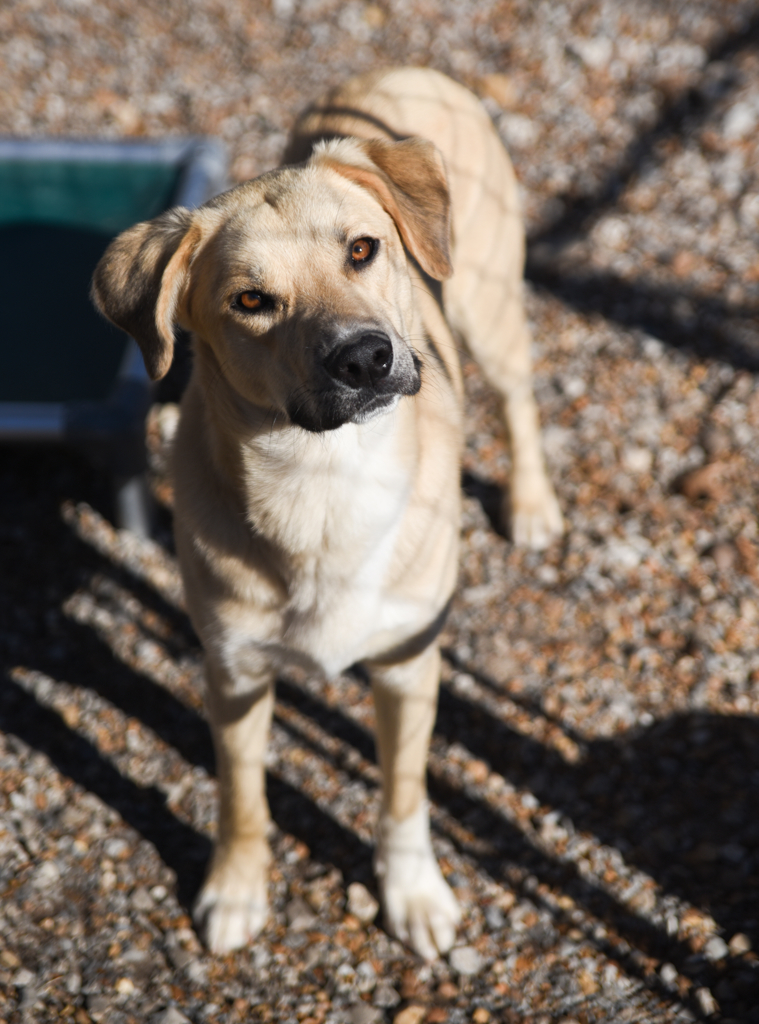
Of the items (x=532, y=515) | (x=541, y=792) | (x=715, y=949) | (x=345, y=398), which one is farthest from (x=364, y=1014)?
(x=532, y=515)

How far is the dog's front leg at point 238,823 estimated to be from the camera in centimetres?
258

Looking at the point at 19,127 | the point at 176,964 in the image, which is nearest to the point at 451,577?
the point at 176,964

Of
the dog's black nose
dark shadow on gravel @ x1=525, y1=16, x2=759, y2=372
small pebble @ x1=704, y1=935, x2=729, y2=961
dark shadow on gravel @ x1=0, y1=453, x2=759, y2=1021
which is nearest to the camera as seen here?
the dog's black nose

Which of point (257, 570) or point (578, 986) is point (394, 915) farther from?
point (257, 570)

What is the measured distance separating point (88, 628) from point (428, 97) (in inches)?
97.3

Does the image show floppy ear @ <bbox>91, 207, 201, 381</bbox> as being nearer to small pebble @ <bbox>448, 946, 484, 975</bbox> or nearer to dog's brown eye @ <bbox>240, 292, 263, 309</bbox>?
dog's brown eye @ <bbox>240, 292, 263, 309</bbox>

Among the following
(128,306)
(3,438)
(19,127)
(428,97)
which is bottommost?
(3,438)

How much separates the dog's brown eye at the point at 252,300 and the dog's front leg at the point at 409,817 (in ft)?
3.61

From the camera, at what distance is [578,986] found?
2609 millimetres

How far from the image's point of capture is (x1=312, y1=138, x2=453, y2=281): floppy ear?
93.5 inches

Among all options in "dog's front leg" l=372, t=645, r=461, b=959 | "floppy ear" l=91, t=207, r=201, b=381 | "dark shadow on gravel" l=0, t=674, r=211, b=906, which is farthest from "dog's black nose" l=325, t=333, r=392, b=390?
"dark shadow on gravel" l=0, t=674, r=211, b=906

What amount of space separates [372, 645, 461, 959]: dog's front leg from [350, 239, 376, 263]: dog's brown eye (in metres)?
1.12

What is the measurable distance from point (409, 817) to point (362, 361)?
5.11 ft

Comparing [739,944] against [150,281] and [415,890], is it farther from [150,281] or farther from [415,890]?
[150,281]
